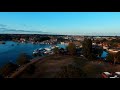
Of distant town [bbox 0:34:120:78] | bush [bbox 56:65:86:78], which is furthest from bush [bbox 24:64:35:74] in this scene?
bush [bbox 56:65:86:78]

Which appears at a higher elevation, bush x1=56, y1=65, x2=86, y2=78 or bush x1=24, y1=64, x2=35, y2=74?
bush x1=56, y1=65, x2=86, y2=78

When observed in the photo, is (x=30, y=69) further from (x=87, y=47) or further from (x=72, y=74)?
(x=72, y=74)

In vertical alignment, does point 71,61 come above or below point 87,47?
below

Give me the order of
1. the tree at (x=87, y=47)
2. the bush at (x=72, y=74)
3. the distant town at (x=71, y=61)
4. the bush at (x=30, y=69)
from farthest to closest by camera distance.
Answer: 1. the bush at (x=30, y=69)
2. the tree at (x=87, y=47)
3. the distant town at (x=71, y=61)
4. the bush at (x=72, y=74)

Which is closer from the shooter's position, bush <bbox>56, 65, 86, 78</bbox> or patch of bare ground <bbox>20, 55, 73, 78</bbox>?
bush <bbox>56, 65, 86, 78</bbox>

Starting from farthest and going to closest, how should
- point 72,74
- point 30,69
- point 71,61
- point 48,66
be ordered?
point 48,66, point 30,69, point 71,61, point 72,74

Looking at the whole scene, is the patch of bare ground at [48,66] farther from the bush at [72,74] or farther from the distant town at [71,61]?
the bush at [72,74]

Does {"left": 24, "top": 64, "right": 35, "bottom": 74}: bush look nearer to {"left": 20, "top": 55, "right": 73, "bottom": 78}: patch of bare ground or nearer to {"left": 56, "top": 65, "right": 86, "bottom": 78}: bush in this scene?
{"left": 20, "top": 55, "right": 73, "bottom": 78}: patch of bare ground

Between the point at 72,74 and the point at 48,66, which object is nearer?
the point at 72,74

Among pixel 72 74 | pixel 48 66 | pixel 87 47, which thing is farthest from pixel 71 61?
pixel 72 74

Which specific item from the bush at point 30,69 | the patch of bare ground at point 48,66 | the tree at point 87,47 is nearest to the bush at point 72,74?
the tree at point 87,47

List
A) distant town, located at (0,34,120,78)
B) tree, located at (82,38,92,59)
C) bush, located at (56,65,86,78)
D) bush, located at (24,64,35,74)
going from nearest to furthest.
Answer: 1. bush, located at (56,65,86,78)
2. distant town, located at (0,34,120,78)
3. tree, located at (82,38,92,59)
4. bush, located at (24,64,35,74)
